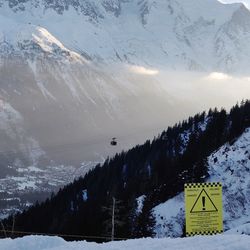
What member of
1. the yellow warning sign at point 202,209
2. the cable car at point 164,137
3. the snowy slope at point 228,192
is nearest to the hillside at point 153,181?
the cable car at point 164,137

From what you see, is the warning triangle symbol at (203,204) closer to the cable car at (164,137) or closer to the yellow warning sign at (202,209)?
the yellow warning sign at (202,209)

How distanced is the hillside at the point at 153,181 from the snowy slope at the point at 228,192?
0.56 ft

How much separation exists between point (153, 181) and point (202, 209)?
123 metres

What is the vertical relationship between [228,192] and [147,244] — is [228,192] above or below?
above

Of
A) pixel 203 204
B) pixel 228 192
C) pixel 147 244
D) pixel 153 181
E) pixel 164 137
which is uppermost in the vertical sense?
pixel 164 137

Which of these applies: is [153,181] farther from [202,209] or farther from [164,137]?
[202,209]

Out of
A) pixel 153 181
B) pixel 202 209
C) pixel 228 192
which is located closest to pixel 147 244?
pixel 202 209

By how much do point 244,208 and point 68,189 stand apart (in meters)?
96.8

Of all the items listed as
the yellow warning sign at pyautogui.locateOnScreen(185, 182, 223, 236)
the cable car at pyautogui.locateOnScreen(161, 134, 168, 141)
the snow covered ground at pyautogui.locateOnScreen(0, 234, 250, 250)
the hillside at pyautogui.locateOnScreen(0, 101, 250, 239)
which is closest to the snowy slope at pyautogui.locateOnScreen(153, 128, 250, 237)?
the hillside at pyautogui.locateOnScreen(0, 101, 250, 239)

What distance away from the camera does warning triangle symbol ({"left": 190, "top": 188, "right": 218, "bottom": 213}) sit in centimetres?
2333

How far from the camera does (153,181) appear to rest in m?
146

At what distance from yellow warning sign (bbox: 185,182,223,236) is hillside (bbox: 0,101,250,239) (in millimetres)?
73727

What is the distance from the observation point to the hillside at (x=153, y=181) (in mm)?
109125

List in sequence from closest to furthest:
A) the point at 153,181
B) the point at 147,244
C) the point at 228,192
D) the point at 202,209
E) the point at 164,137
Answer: the point at 147,244
the point at 202,209
the point at 228,192
the point at 153,181
the point at 164,137
